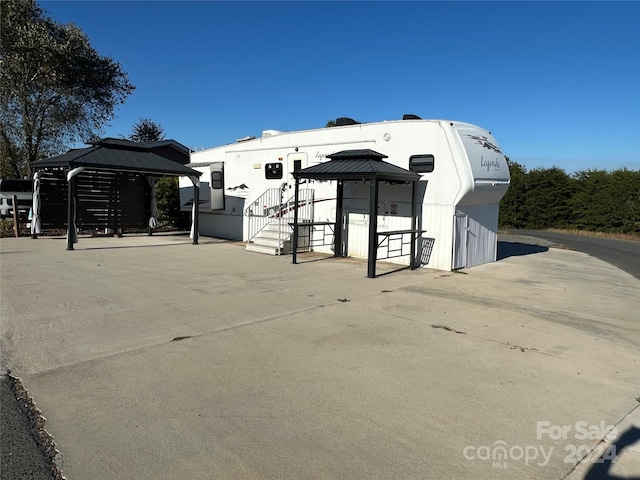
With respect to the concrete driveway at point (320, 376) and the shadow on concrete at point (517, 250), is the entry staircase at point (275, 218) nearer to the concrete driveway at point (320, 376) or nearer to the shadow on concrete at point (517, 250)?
the concrete driveway at point (320, 376)

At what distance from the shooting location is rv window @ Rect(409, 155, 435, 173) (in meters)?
11.1

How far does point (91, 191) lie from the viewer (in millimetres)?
15992

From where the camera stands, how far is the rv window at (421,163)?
11.1 m

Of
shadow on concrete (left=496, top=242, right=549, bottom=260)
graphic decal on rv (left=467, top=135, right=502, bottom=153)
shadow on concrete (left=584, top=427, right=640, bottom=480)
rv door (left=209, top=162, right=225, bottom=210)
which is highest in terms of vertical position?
graphic decal on rv (left=467, top=135, right=502, bottom=153)

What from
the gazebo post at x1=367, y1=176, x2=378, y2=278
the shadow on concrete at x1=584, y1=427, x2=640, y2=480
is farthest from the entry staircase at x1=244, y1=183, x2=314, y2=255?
the shadow on concrete at x1=584, y1=427, x2=640, y2=480

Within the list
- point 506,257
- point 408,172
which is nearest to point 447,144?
point 408,172

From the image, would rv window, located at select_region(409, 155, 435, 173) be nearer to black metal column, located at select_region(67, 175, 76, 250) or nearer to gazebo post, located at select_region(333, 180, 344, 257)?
gazebo post, located at select_region(333, 180, 344, 257)

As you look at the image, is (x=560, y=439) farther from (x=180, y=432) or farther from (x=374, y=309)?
(x=374, y=309)

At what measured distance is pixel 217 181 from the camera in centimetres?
1672

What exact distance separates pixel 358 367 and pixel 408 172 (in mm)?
6917

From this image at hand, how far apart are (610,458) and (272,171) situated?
12.7 metres

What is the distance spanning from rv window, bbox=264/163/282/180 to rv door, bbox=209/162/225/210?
239 centimetres

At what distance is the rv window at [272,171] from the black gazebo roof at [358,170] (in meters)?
3.48

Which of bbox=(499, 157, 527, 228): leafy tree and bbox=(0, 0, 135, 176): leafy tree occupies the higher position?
bbox=(0, 0, 135, 176): leafy tree
